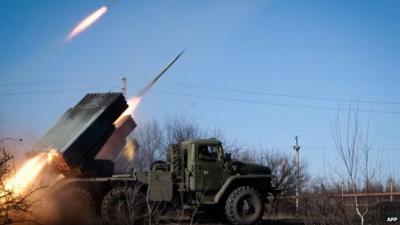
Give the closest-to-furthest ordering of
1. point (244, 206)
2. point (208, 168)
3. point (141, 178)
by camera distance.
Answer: point (141, 178) < point (244, 206) < point (208, 168)

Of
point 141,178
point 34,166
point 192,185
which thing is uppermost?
point 34,166

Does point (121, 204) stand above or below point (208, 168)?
below

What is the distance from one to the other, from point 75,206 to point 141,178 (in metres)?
2.25

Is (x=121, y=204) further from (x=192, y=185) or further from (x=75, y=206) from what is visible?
(x=192, y=185)

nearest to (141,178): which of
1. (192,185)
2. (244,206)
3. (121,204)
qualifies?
(121,204)

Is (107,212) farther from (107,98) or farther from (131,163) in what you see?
(131,163)

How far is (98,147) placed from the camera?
19562 mm

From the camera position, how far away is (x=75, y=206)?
61.0ft

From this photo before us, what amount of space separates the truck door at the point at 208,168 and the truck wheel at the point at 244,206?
70 cm

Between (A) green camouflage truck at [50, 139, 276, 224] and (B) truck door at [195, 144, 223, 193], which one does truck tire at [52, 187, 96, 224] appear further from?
(B) truck door at [195, 144, 223, 193]

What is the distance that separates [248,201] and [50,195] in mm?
6256

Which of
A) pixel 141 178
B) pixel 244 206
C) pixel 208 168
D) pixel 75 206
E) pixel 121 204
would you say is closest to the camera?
pixel 121 204

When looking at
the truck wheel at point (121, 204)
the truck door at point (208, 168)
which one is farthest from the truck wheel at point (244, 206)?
the truck wheel at point (121, 204)

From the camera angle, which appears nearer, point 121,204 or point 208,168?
point 121,204
